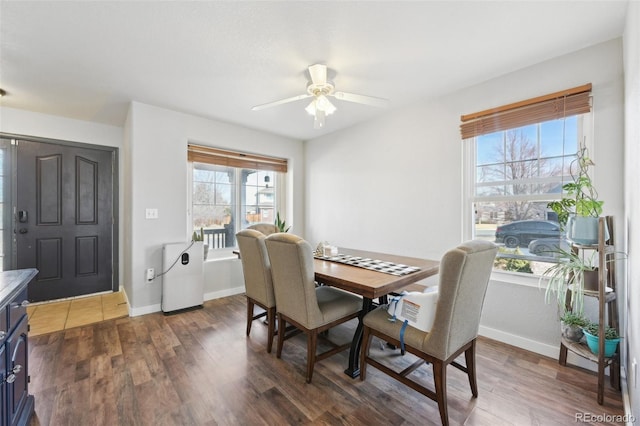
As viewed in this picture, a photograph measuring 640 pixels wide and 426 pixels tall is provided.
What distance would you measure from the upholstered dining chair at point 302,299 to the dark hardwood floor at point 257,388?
0.78ft

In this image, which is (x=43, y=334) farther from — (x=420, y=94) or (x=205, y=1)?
(x=420, y=94)

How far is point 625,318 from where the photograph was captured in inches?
68.8

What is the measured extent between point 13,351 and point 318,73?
2.45 m

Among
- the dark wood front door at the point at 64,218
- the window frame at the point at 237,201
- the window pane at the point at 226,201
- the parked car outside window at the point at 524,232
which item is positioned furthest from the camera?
the window pane at the point at 226,201

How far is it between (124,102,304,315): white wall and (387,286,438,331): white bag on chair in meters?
2.73

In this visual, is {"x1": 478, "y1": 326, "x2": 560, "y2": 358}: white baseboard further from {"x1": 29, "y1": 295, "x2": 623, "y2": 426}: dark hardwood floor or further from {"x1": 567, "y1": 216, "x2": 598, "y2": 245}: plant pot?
{"x1": 567, "y1": 216, "x2": 598, "y2": 245}: plant pot

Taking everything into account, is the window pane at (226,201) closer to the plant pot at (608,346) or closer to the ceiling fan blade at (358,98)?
the ceiling fan blade at (358,98)

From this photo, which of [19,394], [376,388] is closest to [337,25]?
[376,388]

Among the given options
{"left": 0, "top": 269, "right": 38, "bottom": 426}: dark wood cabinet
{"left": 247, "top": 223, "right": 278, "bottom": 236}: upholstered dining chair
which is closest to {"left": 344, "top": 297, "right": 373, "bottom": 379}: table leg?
{"left": 247, "top": 223, "right": 278, "bottom": 236}: upholstered dining chair

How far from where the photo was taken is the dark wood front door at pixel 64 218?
10.6ft

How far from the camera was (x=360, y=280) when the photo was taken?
174cm

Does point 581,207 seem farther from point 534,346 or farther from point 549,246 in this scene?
point 534,346

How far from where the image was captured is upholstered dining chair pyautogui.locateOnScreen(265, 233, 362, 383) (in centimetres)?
177

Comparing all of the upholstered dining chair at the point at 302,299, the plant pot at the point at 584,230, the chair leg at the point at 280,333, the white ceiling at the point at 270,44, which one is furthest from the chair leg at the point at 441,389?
the white ceiling at the point at 270,44
